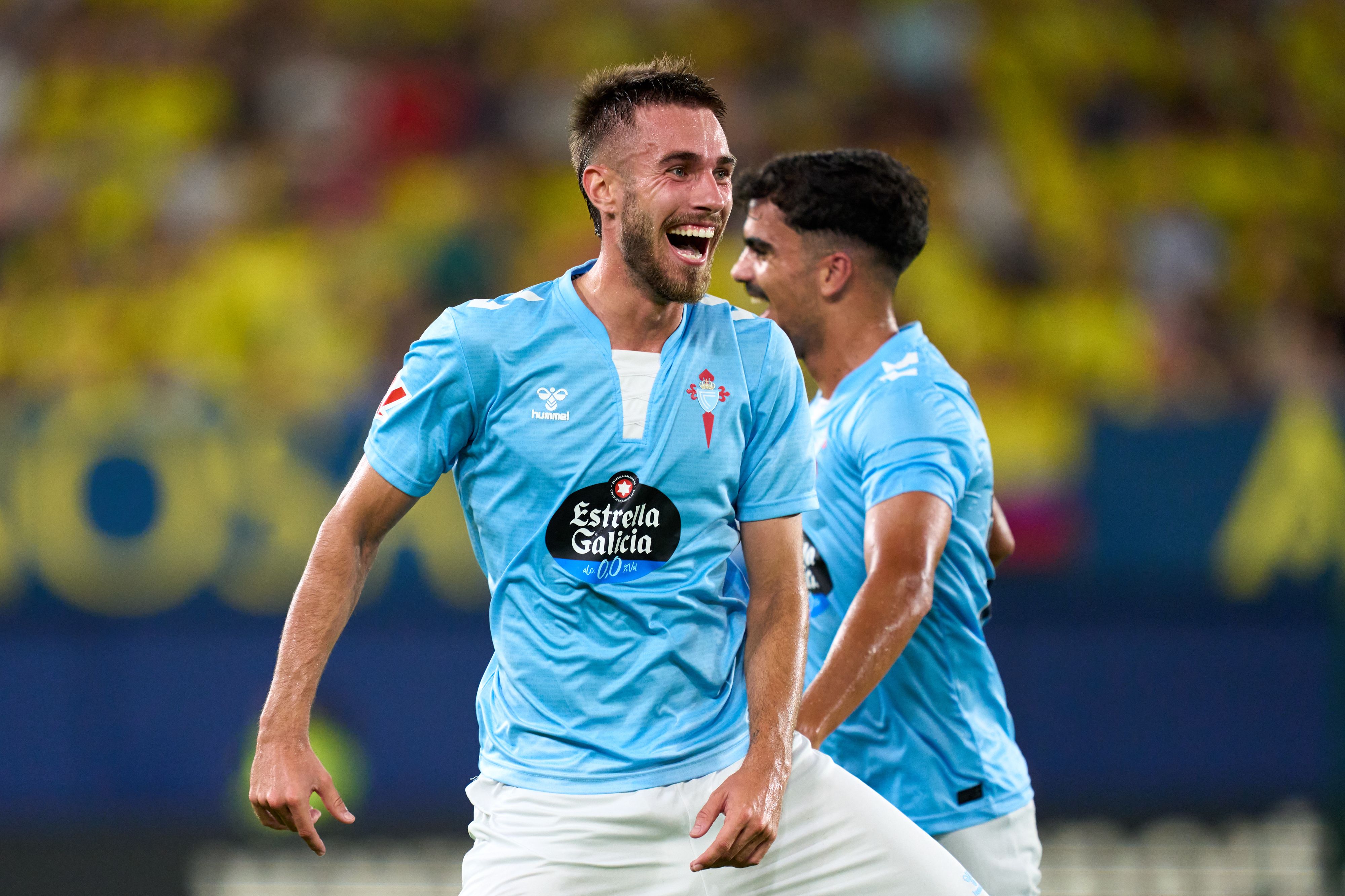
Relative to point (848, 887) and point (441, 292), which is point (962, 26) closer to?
point (441, 292)

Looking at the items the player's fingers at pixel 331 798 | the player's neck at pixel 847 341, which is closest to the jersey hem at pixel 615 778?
the player's fingers at pixel 331 798

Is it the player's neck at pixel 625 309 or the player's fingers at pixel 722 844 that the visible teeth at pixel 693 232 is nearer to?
the player's neck at pixel 625 309

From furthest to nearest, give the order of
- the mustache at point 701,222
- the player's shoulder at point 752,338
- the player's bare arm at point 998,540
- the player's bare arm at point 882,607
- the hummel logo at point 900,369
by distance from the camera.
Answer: the player's bare arm at point 998,540
the hummel logo at point 900,369
the player's bare arm at point 882,607
the player's shoulder at point 752,338
the mustache at point 701,222

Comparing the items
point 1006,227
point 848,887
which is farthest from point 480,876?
point 1006,227

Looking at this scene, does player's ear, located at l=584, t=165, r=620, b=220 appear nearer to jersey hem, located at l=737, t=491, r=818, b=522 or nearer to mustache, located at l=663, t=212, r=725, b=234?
mustache, located at l=663, t=212, r=725, b=234

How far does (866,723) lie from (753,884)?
2.97 ft

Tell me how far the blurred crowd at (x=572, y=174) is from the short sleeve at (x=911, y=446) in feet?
13.0

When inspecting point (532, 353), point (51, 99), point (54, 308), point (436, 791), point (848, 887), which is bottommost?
point (436, 791)

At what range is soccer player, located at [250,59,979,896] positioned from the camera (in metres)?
2.77

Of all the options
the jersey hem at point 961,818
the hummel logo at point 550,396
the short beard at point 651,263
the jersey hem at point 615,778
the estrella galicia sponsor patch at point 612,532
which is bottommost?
the jersey hem at point 961,818

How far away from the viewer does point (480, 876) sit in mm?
2779

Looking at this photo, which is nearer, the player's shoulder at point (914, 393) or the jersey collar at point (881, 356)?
the player's shoulder at point (914, 393)

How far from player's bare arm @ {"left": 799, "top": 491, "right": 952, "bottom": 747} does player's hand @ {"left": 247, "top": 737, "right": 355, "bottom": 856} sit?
1011mm

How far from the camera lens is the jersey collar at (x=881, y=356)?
3.79m
